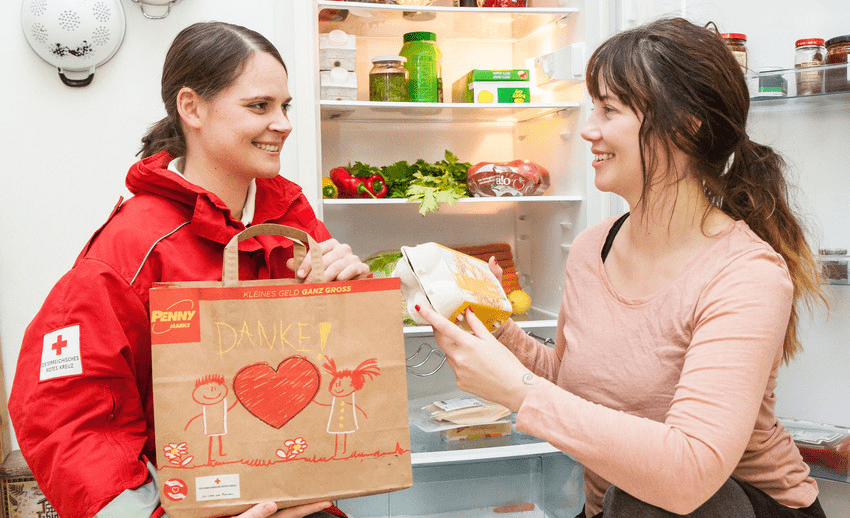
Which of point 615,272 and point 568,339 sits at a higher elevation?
point 615,272

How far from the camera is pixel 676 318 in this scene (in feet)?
3.77

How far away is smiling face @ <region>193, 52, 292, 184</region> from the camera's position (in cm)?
127

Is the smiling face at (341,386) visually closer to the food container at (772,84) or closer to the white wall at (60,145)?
the white wall at (60,145)

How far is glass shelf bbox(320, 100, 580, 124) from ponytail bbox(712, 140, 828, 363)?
3.64 feet

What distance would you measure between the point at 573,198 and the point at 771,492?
1.28 metres

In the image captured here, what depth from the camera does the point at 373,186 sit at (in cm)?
229

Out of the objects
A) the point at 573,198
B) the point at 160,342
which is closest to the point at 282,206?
the point at 160,342

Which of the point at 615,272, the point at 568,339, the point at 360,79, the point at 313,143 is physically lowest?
the point at 568,339

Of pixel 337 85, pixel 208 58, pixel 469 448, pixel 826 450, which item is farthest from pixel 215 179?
pixel 826 450

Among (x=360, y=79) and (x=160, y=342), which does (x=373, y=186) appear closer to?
(x=360, y=79)

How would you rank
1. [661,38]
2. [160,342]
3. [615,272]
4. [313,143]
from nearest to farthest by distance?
[160,342] → [661,38] → [615,272] → [313,143]

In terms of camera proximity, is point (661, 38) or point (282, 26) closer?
point (661, 38)

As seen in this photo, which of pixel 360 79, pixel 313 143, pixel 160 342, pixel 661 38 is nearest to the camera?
pixel 160 342

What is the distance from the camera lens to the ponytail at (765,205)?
122 centimetres
